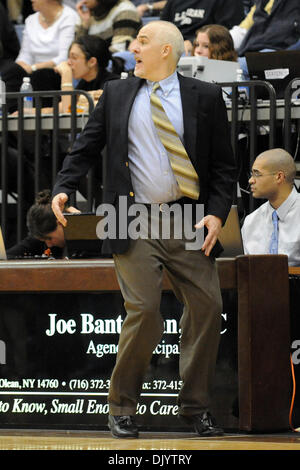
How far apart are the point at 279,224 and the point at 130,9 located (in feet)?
15.6

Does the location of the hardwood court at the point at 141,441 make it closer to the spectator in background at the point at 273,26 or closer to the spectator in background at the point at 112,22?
the spectator in background at the point at 273,26

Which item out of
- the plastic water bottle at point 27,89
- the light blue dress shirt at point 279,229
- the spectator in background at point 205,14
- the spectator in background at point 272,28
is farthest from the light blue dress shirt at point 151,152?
the spectator in background at point 205,14

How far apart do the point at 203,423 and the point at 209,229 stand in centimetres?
90

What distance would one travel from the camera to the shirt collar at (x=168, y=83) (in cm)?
452

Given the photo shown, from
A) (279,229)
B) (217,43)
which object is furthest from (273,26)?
(279,229)

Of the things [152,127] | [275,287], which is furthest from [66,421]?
[152,127]

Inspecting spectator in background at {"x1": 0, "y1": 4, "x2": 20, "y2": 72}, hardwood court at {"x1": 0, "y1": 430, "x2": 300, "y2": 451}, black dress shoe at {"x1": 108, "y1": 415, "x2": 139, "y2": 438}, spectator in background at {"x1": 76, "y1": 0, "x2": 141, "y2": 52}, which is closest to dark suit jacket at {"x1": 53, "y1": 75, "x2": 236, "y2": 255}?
black dress shoe at {"x1": 108, "y1": 415, "x2": 139, "y2": 438}

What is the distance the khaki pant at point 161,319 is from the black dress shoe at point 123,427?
1.2 inches

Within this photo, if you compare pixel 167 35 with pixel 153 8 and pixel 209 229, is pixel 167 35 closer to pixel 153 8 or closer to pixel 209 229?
pixel 209 229

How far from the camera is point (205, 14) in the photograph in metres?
9.67

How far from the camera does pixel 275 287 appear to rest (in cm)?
483

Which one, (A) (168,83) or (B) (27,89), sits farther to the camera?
(B) (27,89)

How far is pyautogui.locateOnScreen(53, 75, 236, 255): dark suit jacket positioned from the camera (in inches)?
175
